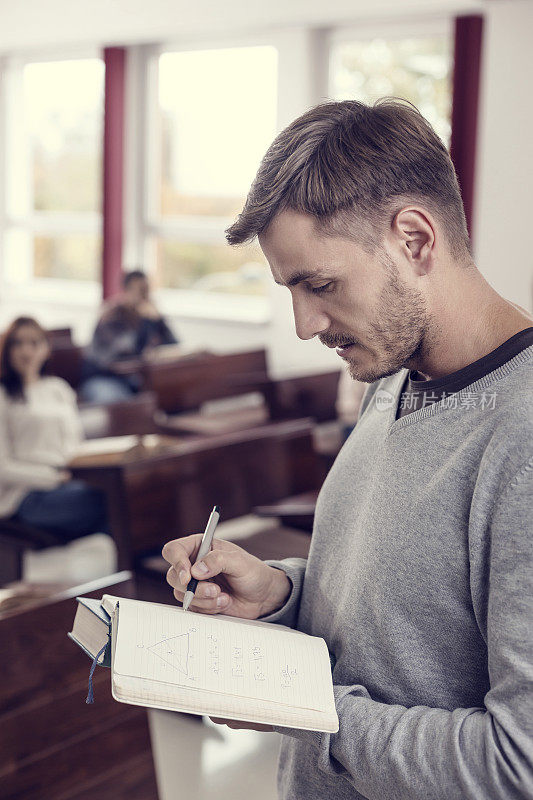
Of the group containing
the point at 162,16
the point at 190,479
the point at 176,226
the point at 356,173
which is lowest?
the point at 190,479

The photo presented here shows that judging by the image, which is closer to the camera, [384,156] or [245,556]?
[384,156]

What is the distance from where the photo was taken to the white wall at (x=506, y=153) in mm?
5562

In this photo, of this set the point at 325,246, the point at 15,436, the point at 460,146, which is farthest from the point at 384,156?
the point at 460,146

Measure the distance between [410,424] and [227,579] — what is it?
1.14ft

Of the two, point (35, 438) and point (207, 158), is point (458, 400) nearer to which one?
point (35, 438)

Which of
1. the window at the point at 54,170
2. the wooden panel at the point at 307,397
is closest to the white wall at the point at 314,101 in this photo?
the window at the point at 54,170

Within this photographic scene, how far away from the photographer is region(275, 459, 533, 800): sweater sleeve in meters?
0.81

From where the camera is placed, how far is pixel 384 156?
3.12ft

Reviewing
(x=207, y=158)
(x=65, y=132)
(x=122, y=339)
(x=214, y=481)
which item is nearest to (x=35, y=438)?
(x=214, y=481)

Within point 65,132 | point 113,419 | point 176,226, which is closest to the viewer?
point 113,419

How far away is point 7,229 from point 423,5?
523 cm

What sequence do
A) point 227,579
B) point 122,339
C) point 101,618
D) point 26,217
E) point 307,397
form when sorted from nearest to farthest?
point 101,618 → point 227,579 → point 307,397 → point 122,339 → point 26,217

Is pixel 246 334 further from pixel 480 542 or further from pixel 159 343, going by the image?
pixel 480 542

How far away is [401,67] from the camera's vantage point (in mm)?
6770
